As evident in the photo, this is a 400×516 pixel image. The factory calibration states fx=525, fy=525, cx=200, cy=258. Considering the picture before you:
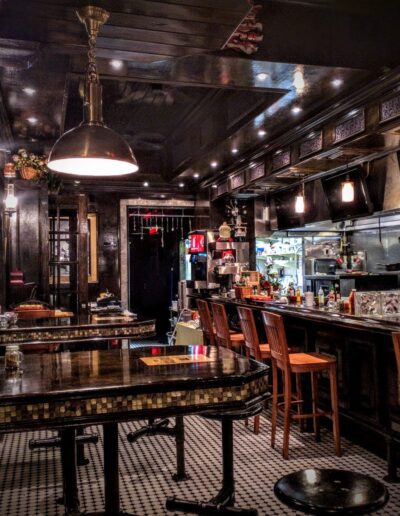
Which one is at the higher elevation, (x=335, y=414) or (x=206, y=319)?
(x=206, y=319)

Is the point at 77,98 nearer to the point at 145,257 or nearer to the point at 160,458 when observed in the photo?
the point at 160,458

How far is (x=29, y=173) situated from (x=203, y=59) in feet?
13.7

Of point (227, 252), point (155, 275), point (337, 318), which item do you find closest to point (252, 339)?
point (337, 318)

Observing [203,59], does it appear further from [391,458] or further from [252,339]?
[391,458]

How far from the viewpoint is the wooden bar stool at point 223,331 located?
20.0ft

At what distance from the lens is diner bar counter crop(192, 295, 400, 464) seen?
14.3 feet

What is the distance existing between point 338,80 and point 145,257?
28.5 feet

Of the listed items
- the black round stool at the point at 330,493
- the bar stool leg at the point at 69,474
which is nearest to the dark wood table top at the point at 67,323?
the bar stool leg at the point at 69,474

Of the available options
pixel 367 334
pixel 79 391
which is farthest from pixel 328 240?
pixel 79 391

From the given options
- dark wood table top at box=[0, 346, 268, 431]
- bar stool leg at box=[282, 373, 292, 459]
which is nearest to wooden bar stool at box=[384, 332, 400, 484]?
bar stool leg at box=[282, 373, 292, 459]

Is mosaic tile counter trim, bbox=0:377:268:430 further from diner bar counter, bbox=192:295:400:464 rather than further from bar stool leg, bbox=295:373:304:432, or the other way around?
bar stool leg, bbox=295:373:304:432

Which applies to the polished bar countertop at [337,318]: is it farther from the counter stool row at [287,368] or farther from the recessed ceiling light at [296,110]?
the recessed ceiling light at [296,110]

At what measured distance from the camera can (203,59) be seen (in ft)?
15.1

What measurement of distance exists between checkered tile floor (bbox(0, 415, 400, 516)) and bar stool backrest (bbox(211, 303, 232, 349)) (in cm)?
113
